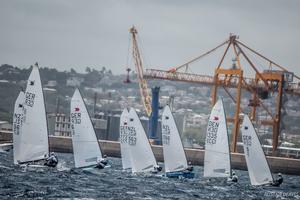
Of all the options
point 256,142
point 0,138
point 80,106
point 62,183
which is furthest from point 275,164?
point 62,183

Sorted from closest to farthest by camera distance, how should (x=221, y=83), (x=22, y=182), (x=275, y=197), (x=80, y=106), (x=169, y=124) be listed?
(x=22, y=182)
(x=275, y=197)
(x=80, y=106)
(x=169, y=124)
(x=221, y=83)

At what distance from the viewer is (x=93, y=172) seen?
58.0 m

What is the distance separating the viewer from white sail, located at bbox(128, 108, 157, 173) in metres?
59.1

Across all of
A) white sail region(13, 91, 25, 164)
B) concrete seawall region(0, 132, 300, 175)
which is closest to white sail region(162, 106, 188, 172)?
white sail region(13, 91, 25, 164)

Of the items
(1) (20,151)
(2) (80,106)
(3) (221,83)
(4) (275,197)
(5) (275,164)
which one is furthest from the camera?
(3) (221,83)

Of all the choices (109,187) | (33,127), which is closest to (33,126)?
(33,127)

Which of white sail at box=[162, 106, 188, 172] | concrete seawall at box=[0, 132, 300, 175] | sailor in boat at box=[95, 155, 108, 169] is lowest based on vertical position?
concrete seawall at box=[0, 132, 300, 175]

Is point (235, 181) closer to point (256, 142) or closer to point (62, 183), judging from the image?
point (256, 142)

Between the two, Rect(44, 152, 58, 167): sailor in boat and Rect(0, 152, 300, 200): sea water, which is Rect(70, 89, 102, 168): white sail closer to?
Rect(0, 152, 300, 200): sea water

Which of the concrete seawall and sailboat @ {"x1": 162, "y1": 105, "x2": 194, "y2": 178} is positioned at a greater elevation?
sailboat @ {"x1": 162, "y1": 105, "x2": 194, "y2": 178}

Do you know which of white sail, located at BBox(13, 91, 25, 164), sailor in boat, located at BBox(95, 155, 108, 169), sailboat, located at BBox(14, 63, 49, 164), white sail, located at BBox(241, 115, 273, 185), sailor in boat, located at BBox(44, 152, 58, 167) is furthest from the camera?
white sail, located at BBox(241, 115, 273, 185)

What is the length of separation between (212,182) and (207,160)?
1.45 m

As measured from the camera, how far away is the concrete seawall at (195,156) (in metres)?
93.7

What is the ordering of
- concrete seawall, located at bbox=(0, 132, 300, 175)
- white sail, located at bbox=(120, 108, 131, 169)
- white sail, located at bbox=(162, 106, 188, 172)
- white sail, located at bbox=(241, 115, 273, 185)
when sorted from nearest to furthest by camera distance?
white sail, located at bbox=(241, 115, 273, 185), white sail, located at bbox=(162, 106, 188, 172), white sail, located at bbox=(120, 108, 131, 169), concrete seawall, located at bbox=(0, 132, 300, 175)
